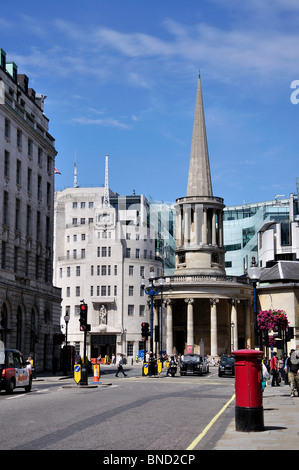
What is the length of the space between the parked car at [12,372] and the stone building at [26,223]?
17459 mm

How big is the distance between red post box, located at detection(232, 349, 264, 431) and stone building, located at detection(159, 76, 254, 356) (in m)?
78.0

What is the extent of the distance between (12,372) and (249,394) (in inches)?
699

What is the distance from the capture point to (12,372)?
100ft

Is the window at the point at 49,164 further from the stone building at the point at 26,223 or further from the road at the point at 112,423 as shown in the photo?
the road at the point at 112,423

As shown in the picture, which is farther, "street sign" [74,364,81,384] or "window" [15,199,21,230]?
"window" [15,199,21,230]

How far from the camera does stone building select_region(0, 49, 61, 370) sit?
177 ft

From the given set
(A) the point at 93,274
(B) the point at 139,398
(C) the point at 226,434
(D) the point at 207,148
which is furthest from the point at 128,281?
(C) the point at 226,434

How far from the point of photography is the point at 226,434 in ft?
47.9

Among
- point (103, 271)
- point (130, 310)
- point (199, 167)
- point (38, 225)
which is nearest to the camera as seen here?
point (38, 225)

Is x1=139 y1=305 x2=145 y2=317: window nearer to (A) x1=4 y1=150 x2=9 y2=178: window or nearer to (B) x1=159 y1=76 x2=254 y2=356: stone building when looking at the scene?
(B) x1=159 y1=76 x2=254 y2=356: stone building


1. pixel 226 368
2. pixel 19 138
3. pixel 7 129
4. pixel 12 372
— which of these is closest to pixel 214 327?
pixel 226 368

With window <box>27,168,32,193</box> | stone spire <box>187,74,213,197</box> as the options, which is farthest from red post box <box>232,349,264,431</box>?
stone spire <box>187,74,213,197</box>

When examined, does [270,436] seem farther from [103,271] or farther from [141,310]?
[103,271]
